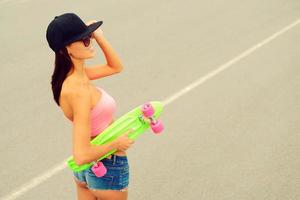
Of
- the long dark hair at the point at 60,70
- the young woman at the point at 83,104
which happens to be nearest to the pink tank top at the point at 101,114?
the young woman at the point at 83,104

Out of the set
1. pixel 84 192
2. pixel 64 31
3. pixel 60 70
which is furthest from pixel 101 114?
pixel 84 192

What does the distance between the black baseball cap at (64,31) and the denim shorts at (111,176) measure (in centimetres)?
94

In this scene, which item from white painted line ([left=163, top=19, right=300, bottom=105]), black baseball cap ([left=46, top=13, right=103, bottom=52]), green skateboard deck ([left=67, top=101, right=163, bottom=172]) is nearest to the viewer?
black baseball cap ([left=46, top=13, right=103, bottom=52])

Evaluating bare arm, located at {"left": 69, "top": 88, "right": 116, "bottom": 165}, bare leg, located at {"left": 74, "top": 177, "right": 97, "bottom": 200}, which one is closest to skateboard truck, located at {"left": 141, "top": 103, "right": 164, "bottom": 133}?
bare arm, located at {"left": 69, "top": 88, "right": 116, "bottom": 165}

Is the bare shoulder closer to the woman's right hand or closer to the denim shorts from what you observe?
the woman's right hand

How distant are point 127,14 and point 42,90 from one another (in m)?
4.21

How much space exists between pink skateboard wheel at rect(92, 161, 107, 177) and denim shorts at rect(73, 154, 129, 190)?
16 centimetres

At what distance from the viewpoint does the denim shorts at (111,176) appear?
306 centimetres

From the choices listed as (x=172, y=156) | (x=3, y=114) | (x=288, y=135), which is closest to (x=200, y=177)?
(x=172, y=156)

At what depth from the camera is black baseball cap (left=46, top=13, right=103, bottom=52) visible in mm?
2646

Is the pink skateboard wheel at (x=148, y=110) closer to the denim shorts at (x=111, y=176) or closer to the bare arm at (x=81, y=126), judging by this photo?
the denim shorts at (x=111, y=176)

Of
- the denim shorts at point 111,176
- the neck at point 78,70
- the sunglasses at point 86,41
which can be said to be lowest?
the denim shorts at point 111,176

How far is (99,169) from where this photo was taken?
2.88 m

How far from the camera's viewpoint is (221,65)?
772 centimetres
